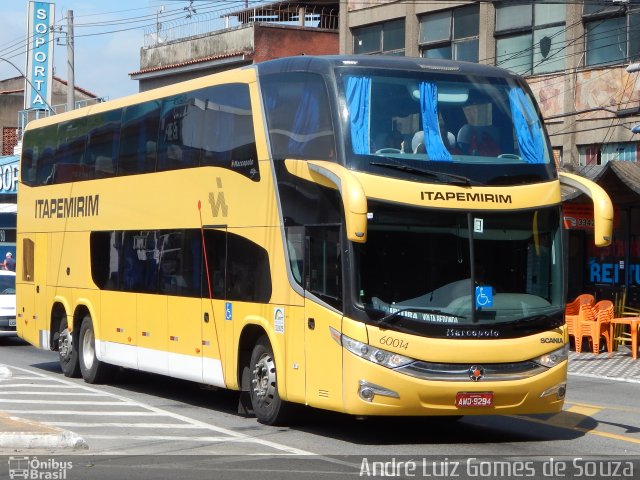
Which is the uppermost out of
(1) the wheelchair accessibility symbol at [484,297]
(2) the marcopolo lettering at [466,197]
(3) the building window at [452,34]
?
(3) the building window at [452,34]

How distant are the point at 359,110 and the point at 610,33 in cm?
1813

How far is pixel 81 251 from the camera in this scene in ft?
62.2

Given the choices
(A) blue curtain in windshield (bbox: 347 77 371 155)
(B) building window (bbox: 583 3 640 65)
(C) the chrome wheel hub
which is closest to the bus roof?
(A) blue curtain in windshield (bbox: 347 77 371 155)

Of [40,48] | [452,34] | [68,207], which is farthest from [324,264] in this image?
[40,48]

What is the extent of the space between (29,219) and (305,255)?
1023cm

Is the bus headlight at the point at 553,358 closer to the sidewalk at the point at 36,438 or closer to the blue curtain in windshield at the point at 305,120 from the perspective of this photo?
the blue curtain in windshield at the point at 305,120

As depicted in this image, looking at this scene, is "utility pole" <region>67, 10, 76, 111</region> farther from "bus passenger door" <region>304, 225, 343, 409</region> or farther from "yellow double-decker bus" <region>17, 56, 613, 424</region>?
"bus passenger door" <region>304, 225, 343, 409</region>

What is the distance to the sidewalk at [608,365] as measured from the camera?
20422 millimetres

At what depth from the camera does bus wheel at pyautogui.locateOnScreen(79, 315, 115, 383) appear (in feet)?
60.8

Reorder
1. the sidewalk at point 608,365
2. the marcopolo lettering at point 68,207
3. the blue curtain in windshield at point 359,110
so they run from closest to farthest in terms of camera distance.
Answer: the blue curtain in windshield at point 359,110 → the marcopolo lettering at point 68,207 → the sidewalk at point 608,365

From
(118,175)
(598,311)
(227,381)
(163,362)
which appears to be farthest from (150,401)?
(598,311)

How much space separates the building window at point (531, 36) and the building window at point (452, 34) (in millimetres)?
1008

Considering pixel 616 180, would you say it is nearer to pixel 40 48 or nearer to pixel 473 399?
pixel 473 399

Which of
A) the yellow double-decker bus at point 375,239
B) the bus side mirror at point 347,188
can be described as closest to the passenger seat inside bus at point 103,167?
the yellow double-decker bus at point 375,239
